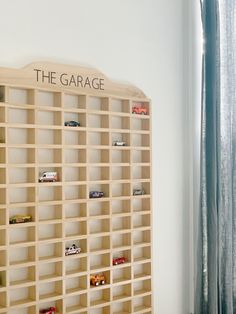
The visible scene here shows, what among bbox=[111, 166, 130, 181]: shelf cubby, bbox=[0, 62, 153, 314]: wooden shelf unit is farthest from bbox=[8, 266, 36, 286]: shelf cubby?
bbox=[111, 166, 130, 181]: shelf cubby

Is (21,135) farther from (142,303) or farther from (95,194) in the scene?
(142,303)

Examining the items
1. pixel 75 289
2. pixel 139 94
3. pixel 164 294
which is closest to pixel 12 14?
pixel 139 94

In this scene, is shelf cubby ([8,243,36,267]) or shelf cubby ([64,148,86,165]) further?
shelf cubby ([64,148,86,165])

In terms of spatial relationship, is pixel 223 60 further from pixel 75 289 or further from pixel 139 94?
pixel 75 289

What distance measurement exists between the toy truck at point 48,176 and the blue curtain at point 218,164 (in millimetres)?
1040

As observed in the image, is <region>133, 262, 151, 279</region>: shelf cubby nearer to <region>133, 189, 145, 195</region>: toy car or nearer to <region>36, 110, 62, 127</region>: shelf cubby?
<region>133, 189, 145, 195</region>: toy car

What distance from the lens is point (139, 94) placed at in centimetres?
279

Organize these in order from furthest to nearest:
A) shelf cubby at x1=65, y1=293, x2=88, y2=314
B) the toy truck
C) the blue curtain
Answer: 1. the blue curtain
2. shelf cubby at x1=65, y1=293, x2=88, y2=314
3. the toy truck

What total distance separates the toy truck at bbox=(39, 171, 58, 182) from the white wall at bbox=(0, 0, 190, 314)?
1.79ft

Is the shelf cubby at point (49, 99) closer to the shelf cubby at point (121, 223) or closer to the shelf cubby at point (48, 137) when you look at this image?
the shelf cubby at point (48, 137)

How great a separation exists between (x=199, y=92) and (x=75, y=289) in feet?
4.88

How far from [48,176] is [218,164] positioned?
1131mm

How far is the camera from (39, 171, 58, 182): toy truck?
2361 mm

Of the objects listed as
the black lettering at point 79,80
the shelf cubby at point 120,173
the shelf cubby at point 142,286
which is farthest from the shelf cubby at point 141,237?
the black lettering at point 79,80
